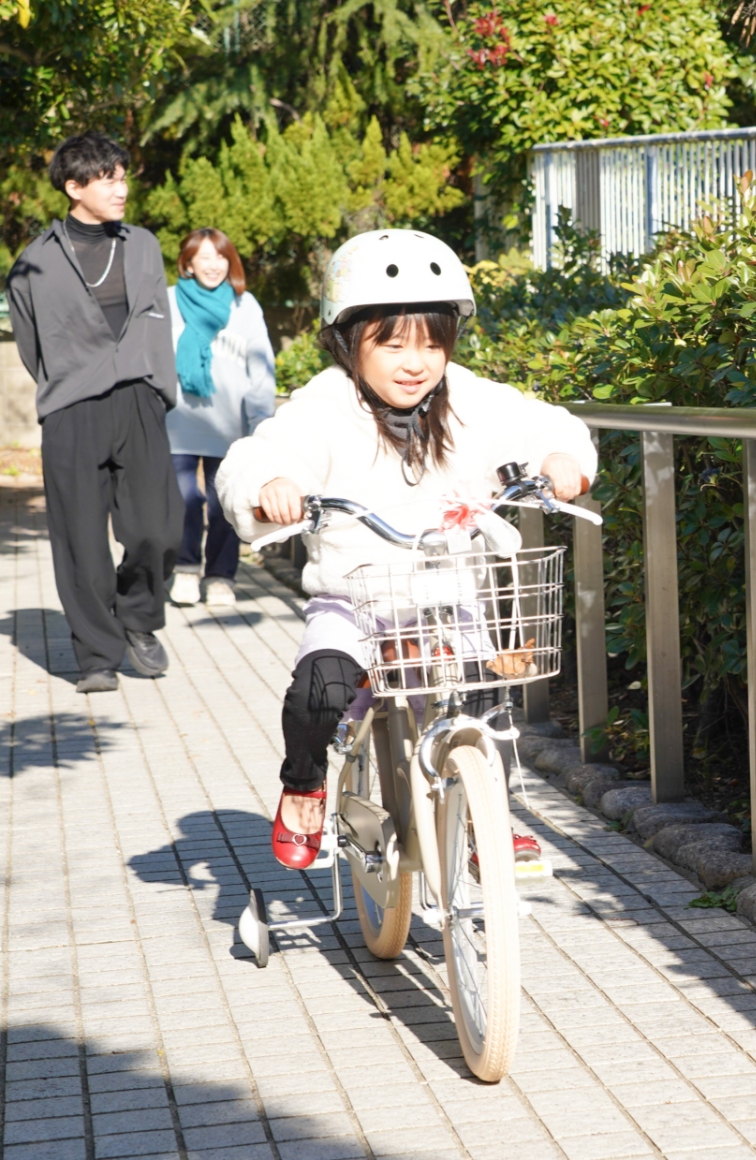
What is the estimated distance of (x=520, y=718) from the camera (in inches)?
238

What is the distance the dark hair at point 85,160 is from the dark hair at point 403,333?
3.36m

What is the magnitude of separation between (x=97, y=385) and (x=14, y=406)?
430 inches

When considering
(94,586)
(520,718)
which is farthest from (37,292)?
(520,718)

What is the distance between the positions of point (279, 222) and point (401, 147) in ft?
5.76

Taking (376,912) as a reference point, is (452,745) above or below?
above

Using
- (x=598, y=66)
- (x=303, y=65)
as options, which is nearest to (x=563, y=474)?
(x=598, y=66)

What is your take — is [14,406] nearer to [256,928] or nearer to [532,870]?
[256,928]

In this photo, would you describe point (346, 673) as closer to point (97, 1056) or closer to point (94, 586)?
point (97, 1056)

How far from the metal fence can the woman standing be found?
2034 mm

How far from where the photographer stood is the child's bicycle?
2.88m

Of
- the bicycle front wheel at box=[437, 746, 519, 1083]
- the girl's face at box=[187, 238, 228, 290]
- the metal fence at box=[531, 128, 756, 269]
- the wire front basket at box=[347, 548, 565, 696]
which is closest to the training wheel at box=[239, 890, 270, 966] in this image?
the bicycle front wheel at box=[437, 746, 519, 1083]

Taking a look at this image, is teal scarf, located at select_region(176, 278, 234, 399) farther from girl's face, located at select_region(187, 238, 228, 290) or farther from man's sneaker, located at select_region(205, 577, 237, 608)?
man's sneaker, located at select_region(205, 577, 237, 608)

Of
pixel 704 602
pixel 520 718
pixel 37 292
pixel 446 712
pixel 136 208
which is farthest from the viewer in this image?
pixel 136 208

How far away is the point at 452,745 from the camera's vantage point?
3166mm
